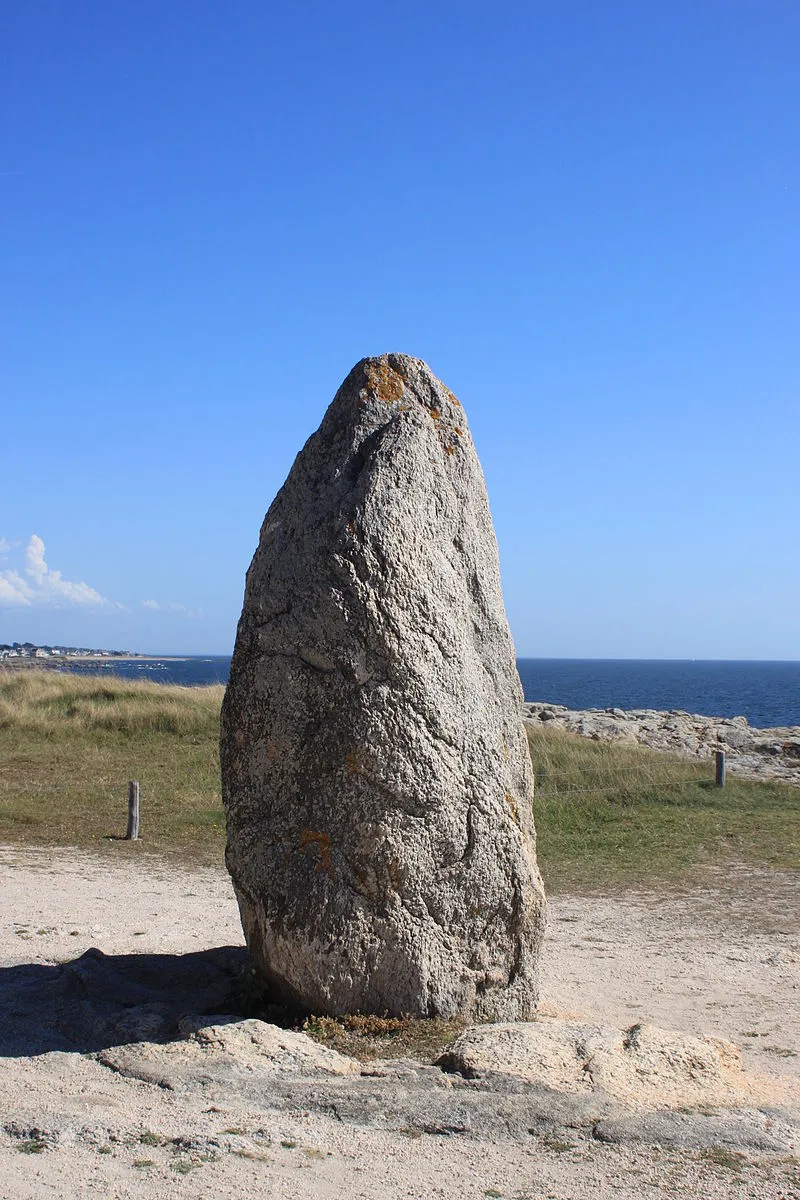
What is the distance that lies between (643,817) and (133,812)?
7.26m

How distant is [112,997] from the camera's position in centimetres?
633

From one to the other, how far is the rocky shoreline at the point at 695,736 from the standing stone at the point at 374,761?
48.1ft

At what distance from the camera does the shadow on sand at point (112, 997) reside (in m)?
5.62

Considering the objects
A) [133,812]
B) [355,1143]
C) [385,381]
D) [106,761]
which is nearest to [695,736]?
[106,761]

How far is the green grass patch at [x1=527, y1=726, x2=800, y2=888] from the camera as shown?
12680 millimetres

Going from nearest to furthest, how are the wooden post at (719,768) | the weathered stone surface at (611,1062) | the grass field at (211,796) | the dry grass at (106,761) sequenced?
the weathered stone surface at (611,1062)
the grass field at (211,796)
the dry grass at (106,761)
the wooden post at (719,768)

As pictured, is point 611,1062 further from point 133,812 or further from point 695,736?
point 695,736

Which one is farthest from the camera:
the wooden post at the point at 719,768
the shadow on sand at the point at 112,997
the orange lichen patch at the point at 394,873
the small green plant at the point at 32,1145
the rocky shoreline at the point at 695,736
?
the rocky shoreline at the point at 695,736

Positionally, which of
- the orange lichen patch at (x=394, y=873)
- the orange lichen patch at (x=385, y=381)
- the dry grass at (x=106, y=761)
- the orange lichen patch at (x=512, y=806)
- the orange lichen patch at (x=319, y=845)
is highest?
the orange lichen patch at (x=385, y=381)

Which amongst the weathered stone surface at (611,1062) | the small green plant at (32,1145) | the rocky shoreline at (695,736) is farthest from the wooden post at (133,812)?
the rocky shoreline at (695,736)

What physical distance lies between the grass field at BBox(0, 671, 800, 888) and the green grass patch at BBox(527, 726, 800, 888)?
0.03m

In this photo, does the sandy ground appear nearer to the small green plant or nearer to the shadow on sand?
the small green plant

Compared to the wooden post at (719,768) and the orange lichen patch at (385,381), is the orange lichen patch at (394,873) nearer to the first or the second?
the orange lichen patch at (385,381)

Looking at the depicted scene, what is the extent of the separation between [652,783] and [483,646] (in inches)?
466
